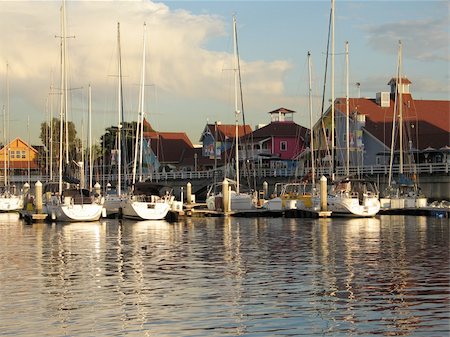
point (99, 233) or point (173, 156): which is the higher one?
point (173, 156)

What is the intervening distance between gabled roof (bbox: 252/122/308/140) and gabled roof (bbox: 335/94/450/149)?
1455 centimetres

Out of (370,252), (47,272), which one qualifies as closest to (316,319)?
(47,272)

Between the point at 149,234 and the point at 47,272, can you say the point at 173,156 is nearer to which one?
the point at 149,234

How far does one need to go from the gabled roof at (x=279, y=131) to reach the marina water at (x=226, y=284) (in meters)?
72.7

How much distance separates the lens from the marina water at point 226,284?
19.6 m

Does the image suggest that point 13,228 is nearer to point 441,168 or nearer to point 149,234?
point 149,234

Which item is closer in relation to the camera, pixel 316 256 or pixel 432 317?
pixel 432 317

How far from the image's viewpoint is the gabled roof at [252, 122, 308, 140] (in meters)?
120

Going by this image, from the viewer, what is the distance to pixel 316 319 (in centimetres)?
2014

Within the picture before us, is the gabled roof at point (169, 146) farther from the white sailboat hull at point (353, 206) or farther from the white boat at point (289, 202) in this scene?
the white sailboat hull at point (353, 206)

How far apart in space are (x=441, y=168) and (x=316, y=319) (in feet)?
201

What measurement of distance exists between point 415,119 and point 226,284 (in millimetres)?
78932

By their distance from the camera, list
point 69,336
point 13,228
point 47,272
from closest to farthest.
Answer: point 69,336 < point 47,272 < point 13,228

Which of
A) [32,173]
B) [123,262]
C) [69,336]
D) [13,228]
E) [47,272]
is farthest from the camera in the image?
[32,173]
